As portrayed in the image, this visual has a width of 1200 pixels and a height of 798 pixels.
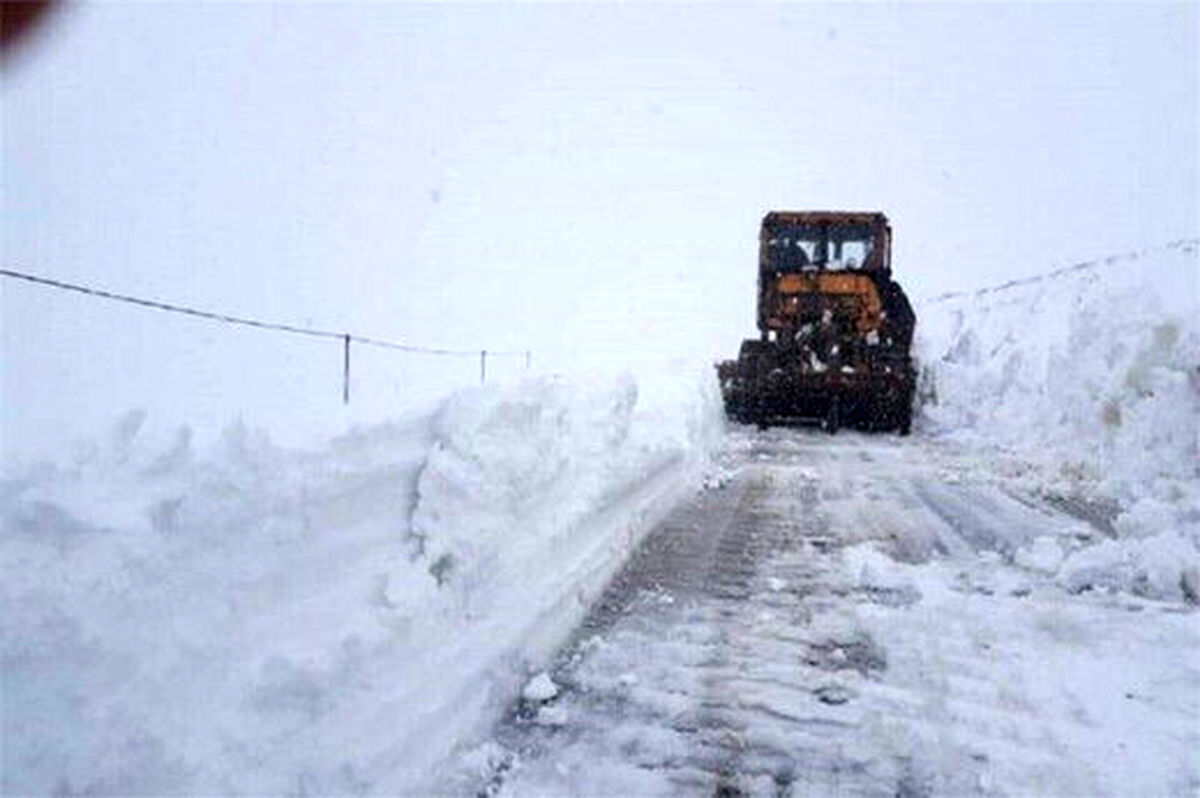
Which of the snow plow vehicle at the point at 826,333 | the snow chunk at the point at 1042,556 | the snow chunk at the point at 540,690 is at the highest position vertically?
the snow plow vehicle at the point at 826,333

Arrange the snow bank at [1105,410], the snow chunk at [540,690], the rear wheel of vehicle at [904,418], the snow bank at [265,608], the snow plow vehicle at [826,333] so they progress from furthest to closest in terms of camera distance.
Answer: the rear wheel of vehicle at [904,418] < the snow plow vehicle at [826,333] < the snow bank at [1105,410] < the snow chunk at [540,690] < the snow bank at [265,608]

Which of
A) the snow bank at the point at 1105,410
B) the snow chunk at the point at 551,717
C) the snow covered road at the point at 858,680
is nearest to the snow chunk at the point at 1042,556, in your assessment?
the snow covered road at the point at 858,680

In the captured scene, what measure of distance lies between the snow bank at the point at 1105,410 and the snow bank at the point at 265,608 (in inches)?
136

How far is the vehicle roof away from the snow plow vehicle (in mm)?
19

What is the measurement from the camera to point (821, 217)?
67.7ft

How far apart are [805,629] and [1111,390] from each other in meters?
7.88

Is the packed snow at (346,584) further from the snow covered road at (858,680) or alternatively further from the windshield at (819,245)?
the windshield at (819,245)

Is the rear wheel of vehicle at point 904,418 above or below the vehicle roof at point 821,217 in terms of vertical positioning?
below

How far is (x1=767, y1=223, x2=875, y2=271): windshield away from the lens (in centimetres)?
2056

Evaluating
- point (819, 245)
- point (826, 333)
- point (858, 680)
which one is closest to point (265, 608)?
point (858, 680)

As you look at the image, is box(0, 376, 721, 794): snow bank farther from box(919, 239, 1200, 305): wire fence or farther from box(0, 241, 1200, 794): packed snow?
box(919, 239, 1200, 305): wire fence

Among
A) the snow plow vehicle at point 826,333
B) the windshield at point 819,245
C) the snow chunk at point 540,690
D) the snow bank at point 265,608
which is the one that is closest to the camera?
the snow bank at point 265,608

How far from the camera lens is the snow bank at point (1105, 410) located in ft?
20.7

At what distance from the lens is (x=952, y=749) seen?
3697 mm
